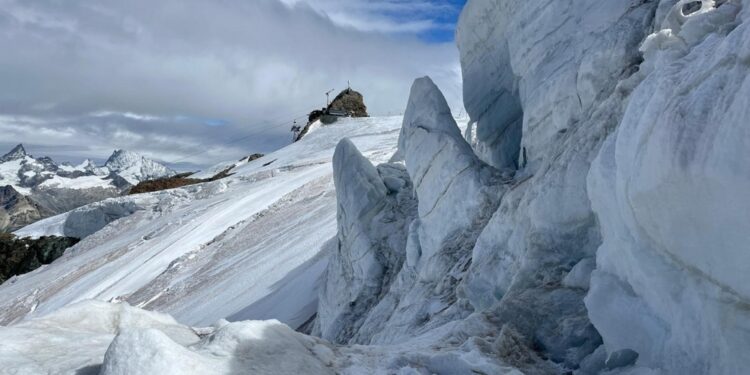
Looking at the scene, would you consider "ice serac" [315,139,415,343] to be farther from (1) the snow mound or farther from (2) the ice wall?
(1) the snow mound

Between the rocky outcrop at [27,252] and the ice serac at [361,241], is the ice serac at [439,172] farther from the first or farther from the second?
the rocky outcrop at [27,252]

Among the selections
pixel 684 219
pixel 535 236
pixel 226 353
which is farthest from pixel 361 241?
pixel 684 219

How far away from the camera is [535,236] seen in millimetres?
7203

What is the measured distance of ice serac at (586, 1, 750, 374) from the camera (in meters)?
3.60

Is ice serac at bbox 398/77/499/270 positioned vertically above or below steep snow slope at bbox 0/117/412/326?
above

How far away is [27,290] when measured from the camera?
3098 centimetres

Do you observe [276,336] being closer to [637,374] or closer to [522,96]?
[637,374]

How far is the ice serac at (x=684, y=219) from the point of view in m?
3.60

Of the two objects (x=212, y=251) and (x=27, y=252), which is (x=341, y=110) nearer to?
(x=27, y=252)

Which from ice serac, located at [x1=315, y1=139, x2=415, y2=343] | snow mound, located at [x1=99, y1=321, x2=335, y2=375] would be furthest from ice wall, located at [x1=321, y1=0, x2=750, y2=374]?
snow mound, located at [x1=99, y1=321, x2=335, y2=375]

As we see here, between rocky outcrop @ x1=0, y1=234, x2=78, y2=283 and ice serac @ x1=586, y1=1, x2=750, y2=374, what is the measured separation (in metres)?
45.6

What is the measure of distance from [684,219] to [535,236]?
3.27m

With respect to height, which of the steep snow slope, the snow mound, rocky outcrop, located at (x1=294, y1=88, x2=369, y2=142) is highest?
rocky outcrop, located at (x1=294, y1=88, x2=369, y2=142)

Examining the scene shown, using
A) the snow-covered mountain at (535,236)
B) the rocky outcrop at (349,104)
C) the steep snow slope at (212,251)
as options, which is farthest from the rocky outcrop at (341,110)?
the snow-covered mountain at (535,236)
